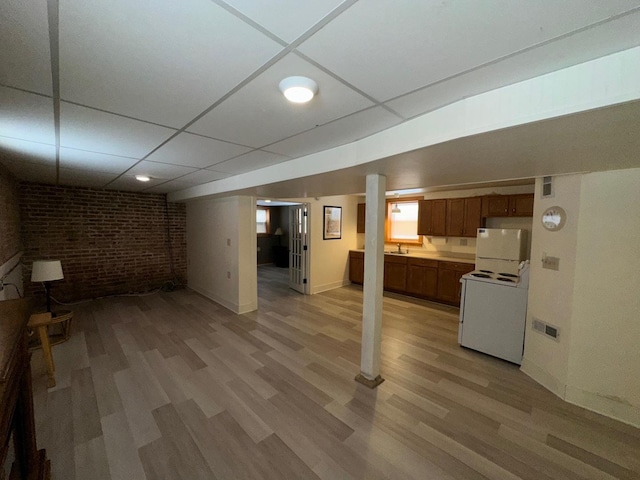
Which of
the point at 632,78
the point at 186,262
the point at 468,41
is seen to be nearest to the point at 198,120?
the point at 468,41

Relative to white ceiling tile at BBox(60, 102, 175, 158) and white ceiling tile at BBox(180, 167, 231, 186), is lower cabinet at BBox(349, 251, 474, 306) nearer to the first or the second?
white ceiling tile at BBox(180, 167, 231, 186)

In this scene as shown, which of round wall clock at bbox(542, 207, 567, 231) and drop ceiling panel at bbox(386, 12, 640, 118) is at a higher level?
drop ceiling panel at bbox(386, 12, 640, 118)

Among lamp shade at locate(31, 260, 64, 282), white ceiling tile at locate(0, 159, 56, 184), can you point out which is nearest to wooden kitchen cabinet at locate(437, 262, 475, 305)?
lamp shade at locate(31, 260, 64, 282)

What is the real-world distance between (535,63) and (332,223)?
4.94 m

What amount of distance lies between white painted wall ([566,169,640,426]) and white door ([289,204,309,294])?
13.9 ft

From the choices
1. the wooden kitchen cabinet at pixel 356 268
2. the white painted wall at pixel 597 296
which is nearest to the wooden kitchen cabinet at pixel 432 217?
the wooden kitchen cabinet at pixel 356 268

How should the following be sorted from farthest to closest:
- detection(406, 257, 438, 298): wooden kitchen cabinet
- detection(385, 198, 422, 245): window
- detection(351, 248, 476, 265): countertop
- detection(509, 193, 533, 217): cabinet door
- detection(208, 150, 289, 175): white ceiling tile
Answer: detection(385, 198, 422, 245): window, detection(406, 257, 438, 298): wooden kitchen cabinet, detection(351, 248, 476, 265): countertop, detection(509, 193, 533, 217): cabinet door, detection(208, 150, 289, 175): white ceiling tile

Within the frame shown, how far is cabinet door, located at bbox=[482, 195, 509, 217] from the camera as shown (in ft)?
14.1

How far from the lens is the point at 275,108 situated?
150 centimetres

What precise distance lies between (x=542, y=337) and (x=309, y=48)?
3304 mm

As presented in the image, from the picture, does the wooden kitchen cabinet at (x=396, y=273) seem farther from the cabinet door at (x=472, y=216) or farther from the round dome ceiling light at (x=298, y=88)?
the round dome ceiling light at (x=298, y=88)

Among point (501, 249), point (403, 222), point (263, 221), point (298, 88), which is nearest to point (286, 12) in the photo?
point (298, 88)

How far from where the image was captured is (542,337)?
2578 millimetres

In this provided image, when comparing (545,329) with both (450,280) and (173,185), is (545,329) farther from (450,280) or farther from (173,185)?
(173,185)
